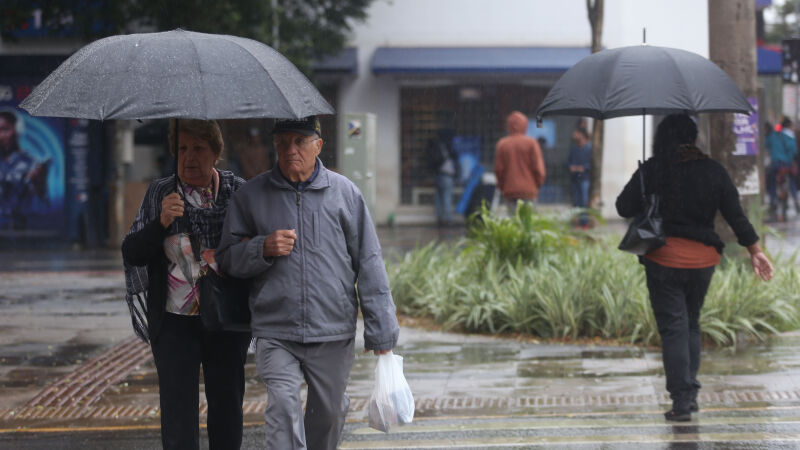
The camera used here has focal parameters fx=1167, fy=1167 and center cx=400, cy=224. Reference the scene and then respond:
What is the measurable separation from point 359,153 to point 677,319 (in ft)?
19.9

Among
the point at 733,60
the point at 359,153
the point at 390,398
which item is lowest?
the point at 390,398

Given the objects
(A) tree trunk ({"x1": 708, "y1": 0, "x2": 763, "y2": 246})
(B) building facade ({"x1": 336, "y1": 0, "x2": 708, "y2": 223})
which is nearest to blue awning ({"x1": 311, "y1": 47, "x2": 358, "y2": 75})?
(B) building facade ({"x1": 336, "y1": 0, "x2": 708, "y2": 223})

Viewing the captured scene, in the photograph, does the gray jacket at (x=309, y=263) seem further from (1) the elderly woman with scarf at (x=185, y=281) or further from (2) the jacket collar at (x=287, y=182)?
(1) the elderly woman with scarf at (x=185, y=281)

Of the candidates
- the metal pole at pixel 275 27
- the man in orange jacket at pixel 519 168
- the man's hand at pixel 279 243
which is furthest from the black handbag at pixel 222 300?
the metal pole at pixel 275 27

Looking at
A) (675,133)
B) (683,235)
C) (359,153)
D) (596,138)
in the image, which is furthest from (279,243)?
(596,138)

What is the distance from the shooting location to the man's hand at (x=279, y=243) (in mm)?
4648

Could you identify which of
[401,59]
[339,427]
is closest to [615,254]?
[339,427]

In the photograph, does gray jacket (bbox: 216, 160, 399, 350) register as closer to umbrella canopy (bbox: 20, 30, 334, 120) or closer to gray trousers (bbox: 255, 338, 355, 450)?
gray trousers (bbox: 255, 338, 355, 450)

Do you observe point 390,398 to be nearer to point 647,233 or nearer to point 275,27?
point 647,233

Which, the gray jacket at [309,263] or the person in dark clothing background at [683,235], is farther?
the person in dark clothing background at [683,235]

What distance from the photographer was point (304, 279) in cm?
473

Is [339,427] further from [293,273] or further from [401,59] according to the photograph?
[401,59]

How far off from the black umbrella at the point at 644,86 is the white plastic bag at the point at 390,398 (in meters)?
2.58

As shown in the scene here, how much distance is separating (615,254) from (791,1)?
3680 centimetres
